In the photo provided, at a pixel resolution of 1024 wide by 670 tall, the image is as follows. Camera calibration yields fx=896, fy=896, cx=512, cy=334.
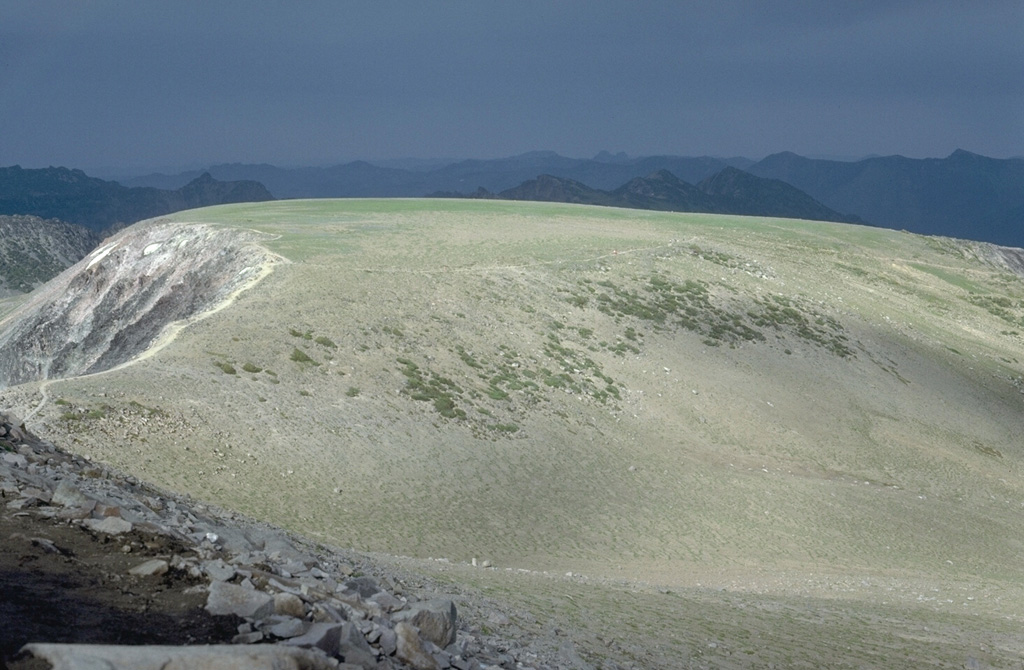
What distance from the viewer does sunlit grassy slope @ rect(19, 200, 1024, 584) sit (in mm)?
24859

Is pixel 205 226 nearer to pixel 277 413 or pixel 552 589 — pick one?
pixel 277 413

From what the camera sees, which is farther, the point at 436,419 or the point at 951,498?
the point at 951,498

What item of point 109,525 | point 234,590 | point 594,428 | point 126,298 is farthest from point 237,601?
point 126,298

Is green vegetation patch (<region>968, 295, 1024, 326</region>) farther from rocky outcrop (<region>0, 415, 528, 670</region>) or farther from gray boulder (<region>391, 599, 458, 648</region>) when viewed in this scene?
gray boulder (<region>391, 599, 458, 648</region>)

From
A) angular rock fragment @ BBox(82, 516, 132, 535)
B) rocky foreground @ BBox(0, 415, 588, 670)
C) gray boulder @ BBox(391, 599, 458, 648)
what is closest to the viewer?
rocky foreground @ BBox(0, 415, 588, 670)

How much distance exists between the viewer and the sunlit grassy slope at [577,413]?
81.6 feet

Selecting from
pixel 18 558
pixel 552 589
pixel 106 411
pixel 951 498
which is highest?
pixel 18 558

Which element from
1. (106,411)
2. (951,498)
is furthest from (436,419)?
(951,498)

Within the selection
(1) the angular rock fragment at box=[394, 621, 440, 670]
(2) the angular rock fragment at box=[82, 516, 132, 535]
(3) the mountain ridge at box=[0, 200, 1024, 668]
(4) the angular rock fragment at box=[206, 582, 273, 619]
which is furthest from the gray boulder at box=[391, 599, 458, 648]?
(2) the angular rock fragment at box=[82, 516, 132, 535]

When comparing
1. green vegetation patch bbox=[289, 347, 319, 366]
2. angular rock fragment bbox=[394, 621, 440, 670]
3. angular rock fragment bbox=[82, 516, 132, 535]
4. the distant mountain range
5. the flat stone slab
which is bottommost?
the distant mountain range

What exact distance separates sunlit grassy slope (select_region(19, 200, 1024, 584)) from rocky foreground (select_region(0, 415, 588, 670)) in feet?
31.0

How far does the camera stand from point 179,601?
9648mm

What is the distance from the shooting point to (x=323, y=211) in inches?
3214

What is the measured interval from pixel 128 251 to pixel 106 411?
36273 millimetres
